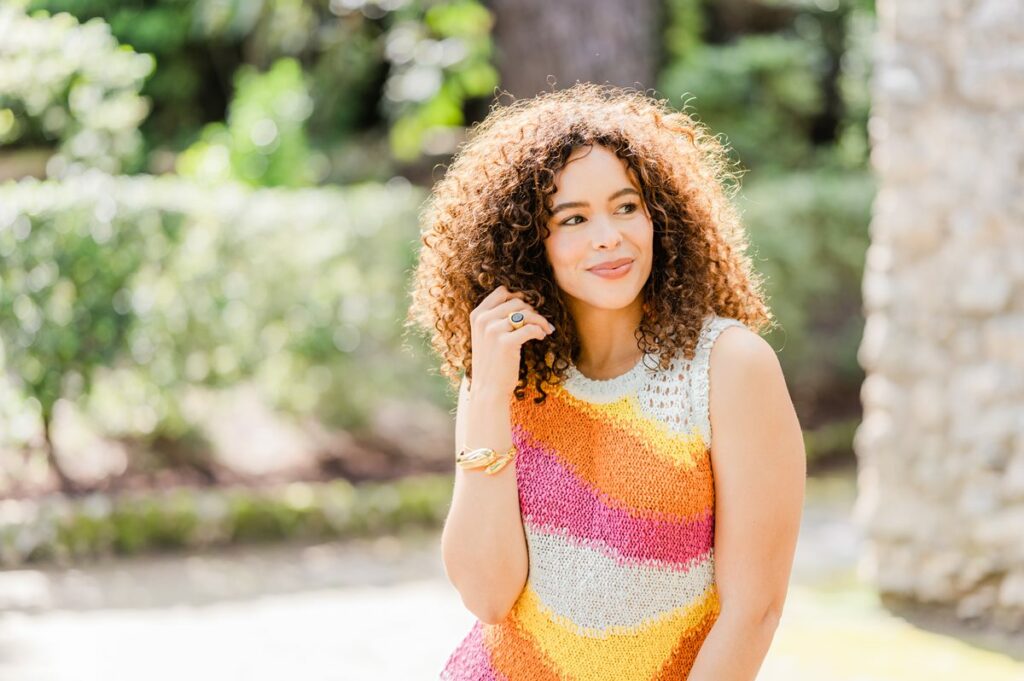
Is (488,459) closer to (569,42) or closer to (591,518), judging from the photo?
(591,518)

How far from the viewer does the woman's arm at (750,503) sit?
1878 mm

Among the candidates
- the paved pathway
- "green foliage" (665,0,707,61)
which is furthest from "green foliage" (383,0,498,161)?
the paved pathway

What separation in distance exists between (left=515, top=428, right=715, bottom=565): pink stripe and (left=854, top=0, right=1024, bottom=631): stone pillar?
10.1 ft

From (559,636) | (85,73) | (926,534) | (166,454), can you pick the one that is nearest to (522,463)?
(559,636)

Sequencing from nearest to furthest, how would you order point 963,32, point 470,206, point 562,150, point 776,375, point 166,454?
point 776,375 < point 562,150 < point 470,206 < point 963,32 < point 166,454

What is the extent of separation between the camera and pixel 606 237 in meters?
2.00

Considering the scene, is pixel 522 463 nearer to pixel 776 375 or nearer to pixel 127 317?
pixel 776 375

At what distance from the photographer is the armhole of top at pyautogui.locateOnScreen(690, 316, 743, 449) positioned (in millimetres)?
1928

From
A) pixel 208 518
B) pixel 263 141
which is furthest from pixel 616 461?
pixel 263 141

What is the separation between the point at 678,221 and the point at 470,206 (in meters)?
0.38

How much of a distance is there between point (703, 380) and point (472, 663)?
630mm

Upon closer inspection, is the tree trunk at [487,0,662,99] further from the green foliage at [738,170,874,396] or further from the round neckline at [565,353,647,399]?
the round neckline at [565,353,647,399]

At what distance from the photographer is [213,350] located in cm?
686

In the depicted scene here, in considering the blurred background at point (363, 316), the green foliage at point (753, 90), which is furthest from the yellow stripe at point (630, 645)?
the green foliage at point (753, 90)
